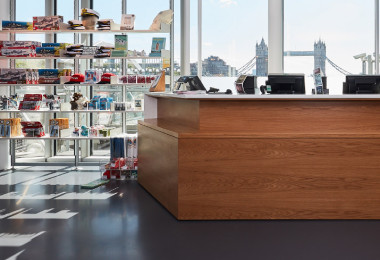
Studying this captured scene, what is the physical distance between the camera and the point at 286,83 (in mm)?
5516

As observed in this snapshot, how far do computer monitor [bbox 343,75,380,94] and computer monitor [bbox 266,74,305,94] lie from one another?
1.54 ft

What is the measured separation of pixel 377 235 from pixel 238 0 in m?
5.93

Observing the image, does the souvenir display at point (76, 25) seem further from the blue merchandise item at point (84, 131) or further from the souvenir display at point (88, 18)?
the blue merchandise item at point (84, 131)

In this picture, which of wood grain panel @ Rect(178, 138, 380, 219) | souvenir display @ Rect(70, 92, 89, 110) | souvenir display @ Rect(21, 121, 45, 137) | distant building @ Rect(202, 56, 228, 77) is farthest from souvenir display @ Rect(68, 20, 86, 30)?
wood grain panel @ Rect(178, 138, 380, 219)

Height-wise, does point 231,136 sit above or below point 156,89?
below

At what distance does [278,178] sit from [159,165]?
4.72 ft

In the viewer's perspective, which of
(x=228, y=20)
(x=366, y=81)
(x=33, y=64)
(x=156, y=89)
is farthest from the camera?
(x=228, y=20)

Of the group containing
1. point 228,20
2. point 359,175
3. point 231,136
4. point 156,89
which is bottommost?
point 359,175

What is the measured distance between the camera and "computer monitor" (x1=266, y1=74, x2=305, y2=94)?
18.1ft

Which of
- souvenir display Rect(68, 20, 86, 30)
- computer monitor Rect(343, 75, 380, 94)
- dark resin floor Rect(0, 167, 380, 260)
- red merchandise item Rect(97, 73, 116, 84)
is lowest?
dark resin floor Rect(0, 167, 380, 260)

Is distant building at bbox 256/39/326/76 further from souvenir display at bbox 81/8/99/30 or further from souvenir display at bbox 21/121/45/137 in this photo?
souvenir display at bbox 21/121/45/137

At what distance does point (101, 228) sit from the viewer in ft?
15.0

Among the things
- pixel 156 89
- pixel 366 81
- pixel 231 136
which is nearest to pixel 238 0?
pixel 156 89

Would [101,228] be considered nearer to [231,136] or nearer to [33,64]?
[231,136]
